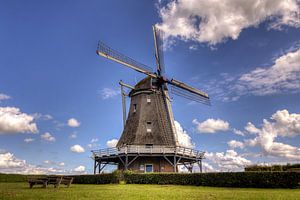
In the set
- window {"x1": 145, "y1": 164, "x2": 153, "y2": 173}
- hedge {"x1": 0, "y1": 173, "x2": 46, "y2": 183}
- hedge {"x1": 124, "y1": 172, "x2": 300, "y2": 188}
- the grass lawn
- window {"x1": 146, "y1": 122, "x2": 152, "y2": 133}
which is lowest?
the grass lawn

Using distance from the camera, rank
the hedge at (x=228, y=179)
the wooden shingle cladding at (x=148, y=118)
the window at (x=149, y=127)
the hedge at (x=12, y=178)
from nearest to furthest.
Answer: the hedge at (x=228, y=179), the hedge at (x=12, y=178), the wooden shingle cladding at (x=148, y=118), the window at (x=149, y=127)

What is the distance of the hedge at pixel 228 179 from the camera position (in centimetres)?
1638

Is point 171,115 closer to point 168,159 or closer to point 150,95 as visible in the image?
point 150,95

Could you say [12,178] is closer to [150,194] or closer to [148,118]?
[148,118]

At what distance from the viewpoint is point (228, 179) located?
18.4 meters

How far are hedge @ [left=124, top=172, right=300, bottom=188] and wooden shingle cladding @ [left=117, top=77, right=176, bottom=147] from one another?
749 centimetres

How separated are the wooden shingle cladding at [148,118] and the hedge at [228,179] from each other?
24.6ft

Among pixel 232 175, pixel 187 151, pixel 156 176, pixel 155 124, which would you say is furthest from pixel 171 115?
pixel 232 175

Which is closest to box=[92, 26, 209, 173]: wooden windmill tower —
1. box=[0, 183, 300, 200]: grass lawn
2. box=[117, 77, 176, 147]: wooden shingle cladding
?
box=[117, 77, 176, 147]: wooden shingle cladding

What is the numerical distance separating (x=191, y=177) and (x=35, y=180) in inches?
390

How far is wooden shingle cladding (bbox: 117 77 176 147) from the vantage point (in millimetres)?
30125

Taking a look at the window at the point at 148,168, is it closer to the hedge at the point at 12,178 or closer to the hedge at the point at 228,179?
the hedge at the point at 228,179

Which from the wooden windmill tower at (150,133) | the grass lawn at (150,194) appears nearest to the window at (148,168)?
the wooden windmill tower at (150,133)

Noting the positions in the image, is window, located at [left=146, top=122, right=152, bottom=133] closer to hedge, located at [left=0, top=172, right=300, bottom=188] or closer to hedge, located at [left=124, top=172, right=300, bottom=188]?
hedge, located at [left=0, top=172, right=300, bottom=188]
